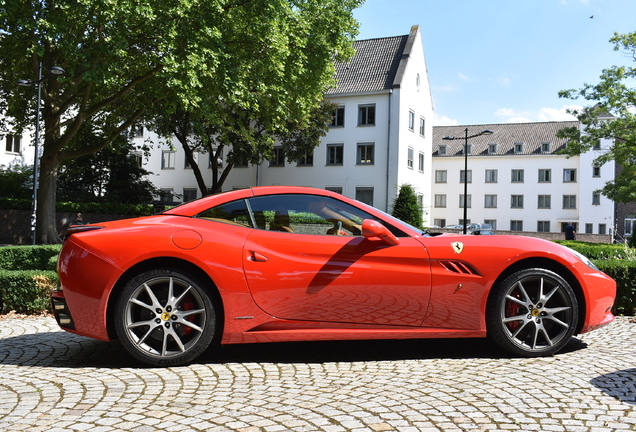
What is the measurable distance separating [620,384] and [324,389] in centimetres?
216

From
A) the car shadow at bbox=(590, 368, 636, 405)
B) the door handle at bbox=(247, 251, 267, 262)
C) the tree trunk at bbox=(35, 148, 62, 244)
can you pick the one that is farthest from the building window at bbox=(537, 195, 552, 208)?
the door handle at bbox=(247, 251, 267, 262)

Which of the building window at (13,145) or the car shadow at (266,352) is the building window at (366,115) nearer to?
the building window at (13,145)

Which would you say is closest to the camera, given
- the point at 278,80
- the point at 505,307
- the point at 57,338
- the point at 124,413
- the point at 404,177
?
the point at 124,413

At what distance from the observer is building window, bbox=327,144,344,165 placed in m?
44.2

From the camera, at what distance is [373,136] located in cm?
4306

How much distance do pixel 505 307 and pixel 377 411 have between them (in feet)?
6.56

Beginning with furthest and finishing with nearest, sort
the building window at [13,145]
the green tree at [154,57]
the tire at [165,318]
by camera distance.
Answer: the building window at [13,145] < the green tree at [154,57] < the tire at [165,318]

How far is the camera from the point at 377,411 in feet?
11.4

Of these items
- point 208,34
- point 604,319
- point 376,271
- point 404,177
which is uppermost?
point 208,34

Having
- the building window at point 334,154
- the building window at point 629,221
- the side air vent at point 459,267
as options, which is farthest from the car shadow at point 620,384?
the building window at point 629,221

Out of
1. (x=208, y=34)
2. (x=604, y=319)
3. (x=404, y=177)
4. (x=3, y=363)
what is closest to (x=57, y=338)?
(x=3, y=363)

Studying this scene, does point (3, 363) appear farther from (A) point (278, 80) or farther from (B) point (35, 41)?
(A) point (278, 80)

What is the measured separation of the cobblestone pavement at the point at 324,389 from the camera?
3309 millimetres

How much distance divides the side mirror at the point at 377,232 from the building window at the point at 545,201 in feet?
216
